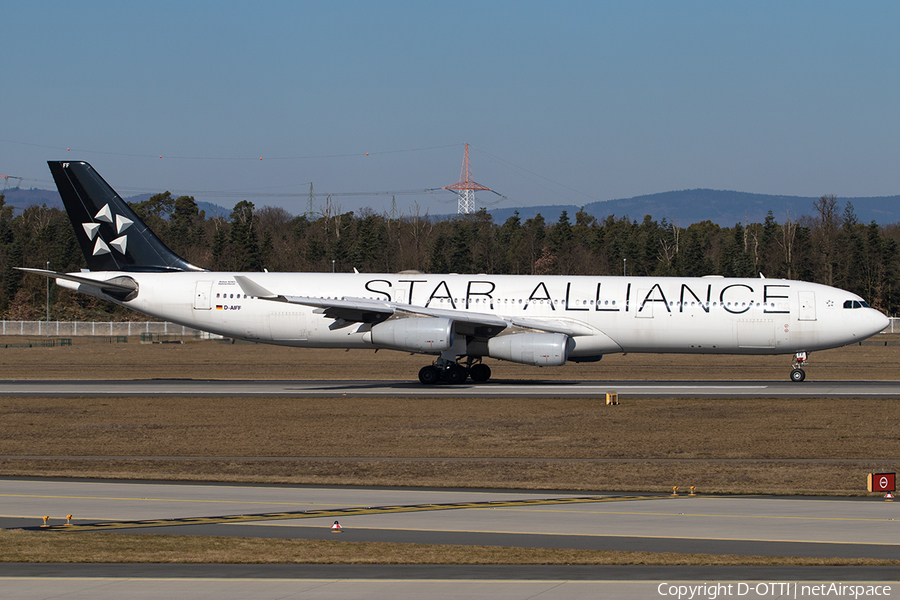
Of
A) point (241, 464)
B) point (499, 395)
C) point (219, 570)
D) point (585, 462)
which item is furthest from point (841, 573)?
point (499, 395)

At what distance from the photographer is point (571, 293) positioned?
3544 centimetres

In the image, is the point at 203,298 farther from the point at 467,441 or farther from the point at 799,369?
the point at 799,369

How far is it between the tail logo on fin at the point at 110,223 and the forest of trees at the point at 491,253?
210ft

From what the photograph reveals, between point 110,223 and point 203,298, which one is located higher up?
point 110,223

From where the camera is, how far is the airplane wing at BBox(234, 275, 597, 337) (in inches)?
1312

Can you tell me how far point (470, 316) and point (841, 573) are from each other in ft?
82.2

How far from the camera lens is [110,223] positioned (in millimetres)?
38438

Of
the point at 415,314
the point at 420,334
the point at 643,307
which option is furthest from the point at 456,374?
the point at 643,307

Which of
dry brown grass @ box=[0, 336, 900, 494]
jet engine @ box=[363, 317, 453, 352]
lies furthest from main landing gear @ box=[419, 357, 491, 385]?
dry brown grass @ box=[0, 336, 900, 494]

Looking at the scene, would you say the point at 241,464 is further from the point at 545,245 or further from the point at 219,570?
the point at 545,245

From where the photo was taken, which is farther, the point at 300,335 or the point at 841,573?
the point at 300,335

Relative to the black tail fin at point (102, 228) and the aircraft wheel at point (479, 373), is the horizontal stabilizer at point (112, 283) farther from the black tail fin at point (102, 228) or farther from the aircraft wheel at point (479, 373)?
the aircraft wheel at point (479, 373)

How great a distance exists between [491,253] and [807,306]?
77.5 meters

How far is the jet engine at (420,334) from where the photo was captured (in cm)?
3288
